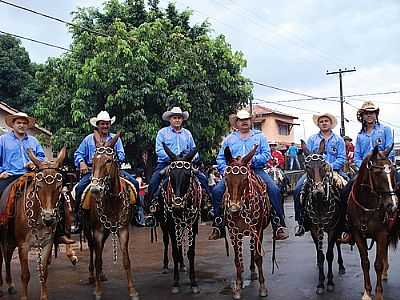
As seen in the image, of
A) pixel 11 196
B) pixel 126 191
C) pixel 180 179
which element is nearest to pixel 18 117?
pixel 11 196

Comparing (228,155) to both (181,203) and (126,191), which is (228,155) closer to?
(181,203)

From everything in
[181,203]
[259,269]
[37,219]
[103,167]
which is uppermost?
[103,167]

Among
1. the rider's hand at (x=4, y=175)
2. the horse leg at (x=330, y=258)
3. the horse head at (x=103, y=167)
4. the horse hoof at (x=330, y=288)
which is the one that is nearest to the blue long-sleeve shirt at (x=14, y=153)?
the rider's hand at (x=4, y=175)

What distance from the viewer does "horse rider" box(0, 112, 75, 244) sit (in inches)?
332

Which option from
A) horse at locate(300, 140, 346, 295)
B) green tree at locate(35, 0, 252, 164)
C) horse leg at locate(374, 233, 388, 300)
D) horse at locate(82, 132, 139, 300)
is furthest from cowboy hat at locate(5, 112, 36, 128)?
green tree at locate(35, 0, 252, 164)

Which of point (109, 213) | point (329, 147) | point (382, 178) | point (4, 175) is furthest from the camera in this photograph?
point (329, 147)

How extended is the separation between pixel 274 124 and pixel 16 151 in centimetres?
4254

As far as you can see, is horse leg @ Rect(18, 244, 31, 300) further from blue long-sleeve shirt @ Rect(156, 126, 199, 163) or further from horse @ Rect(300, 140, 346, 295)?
horse @ Rect(300, 140, 346, 295)

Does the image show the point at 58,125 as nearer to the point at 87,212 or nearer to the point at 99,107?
the point at 99,107

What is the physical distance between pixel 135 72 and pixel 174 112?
8275 millimetres

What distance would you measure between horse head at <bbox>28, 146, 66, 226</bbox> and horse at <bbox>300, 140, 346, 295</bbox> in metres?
3.68

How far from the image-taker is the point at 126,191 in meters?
8.21

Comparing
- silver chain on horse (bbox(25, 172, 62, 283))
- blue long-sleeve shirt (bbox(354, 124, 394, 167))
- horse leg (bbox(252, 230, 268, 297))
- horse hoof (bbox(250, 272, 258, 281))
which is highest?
blue long-sleeve shirt (bbox(354, 124, 394, 167))

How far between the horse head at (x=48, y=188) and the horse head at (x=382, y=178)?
430 cm
